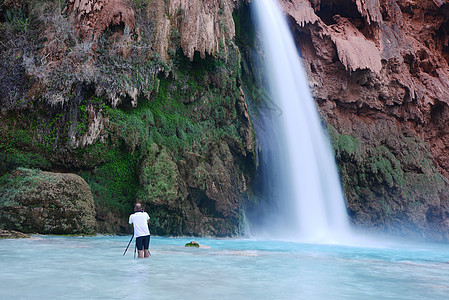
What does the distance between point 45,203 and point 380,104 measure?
69.6 ft

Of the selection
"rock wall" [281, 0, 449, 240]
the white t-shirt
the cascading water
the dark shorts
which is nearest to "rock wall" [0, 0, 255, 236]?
the cascading water

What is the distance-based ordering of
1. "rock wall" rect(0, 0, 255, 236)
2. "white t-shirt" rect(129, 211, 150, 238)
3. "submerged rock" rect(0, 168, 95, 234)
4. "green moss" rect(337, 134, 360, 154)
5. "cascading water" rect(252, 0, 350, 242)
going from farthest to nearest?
"green moss" rect(337, 134, 360, 154), "cascading water" rect(252, 0, 350, 242), "rock wall" rect(0, 0, 255, 236), "submerged rock" rect(0, 168, 95, 234), "white t-shirt" rect(129, 211, 150, 238)

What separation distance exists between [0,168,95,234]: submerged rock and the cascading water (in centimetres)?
971

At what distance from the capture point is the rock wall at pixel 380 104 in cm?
2308

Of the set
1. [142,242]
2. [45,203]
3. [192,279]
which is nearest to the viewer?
[192,279]

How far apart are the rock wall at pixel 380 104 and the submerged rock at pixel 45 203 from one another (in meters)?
15.3

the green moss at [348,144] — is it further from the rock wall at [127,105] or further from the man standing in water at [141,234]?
the man standing in water at [141,234]

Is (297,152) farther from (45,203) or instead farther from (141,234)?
(141,234)

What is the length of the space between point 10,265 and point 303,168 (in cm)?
1558

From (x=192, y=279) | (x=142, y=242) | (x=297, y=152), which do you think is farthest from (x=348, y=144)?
(x=192, y=279)

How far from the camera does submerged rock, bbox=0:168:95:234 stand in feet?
36.4

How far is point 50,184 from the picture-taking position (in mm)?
11609

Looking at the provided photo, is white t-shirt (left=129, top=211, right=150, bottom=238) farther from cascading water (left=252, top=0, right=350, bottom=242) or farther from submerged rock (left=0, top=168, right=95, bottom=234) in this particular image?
cascading water (left=252, top=0, right=350, bottom=242)

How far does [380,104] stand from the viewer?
25.0 m
